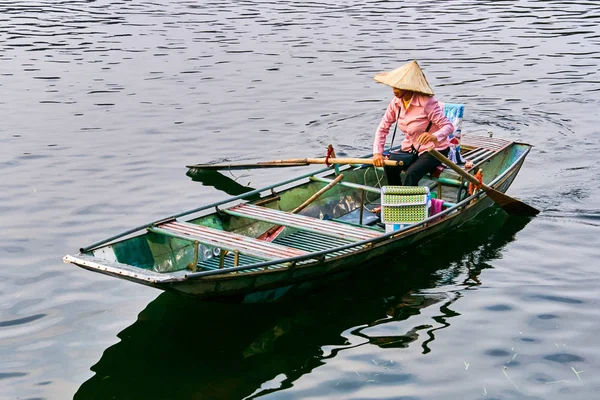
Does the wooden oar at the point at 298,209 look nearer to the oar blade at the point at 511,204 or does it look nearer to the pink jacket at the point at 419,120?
the pink jacket at the point at 419,120

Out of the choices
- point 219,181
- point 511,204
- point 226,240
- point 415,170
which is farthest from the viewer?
point 219,181

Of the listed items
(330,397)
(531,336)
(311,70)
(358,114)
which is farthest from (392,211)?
(311,70)

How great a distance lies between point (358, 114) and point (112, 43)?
29.5 feet

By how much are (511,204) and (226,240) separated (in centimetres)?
420

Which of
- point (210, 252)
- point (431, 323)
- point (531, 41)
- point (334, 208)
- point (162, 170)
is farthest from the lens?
point (531, 41)

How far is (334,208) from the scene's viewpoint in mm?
11008

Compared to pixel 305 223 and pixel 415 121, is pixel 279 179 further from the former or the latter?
pixel 305 223


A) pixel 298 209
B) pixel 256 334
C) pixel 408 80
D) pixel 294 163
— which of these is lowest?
pixel 256 334

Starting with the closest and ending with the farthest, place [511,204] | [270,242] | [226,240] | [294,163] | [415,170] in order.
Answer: [226,240] < [270,242] < [415,170] < [511,204] < [294,163]

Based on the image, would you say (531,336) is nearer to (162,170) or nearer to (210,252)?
(210,252)

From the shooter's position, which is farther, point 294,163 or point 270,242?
point 294,163

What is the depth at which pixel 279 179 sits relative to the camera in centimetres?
1302

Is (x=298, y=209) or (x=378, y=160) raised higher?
(x=378, y=160)

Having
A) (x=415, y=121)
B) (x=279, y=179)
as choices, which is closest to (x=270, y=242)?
(x=415, y=121)
